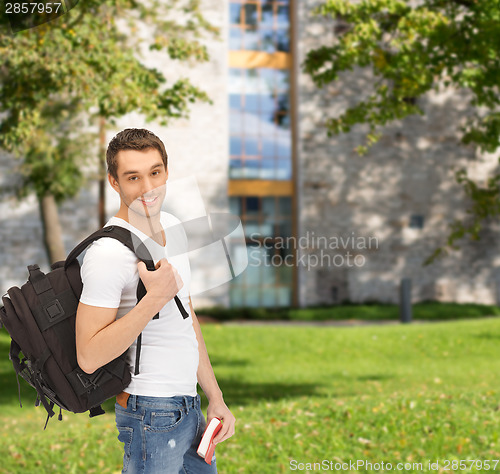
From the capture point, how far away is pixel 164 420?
2102 millimetres

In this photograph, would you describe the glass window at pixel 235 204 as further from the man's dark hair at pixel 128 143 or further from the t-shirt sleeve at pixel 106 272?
the t-shirt sleeve at pixel 106 272

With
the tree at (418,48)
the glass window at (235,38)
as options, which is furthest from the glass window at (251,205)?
the tree at (418,48)

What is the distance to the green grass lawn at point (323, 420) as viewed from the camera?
5398 mm

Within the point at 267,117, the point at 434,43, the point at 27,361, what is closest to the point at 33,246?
the point at 267,117

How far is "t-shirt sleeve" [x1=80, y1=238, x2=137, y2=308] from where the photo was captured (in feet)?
6.24

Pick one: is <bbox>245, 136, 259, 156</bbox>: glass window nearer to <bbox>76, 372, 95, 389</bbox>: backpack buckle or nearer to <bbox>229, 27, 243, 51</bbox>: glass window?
<bbox>229, 27, 243, 51</bbox>: glass window

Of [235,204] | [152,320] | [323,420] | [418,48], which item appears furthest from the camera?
[235,204]

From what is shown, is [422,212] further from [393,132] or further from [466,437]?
[466,437]

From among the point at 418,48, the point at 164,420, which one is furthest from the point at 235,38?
the point at 164,420

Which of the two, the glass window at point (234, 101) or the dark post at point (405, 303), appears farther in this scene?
the glass window at point (234, 101)

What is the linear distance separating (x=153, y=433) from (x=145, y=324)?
0.42 m

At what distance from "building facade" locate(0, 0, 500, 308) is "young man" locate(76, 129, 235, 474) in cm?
1761

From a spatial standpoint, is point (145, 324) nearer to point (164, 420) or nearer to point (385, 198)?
point (164, 420)

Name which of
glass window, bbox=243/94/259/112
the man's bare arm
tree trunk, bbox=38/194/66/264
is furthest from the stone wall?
the man's bare arm
